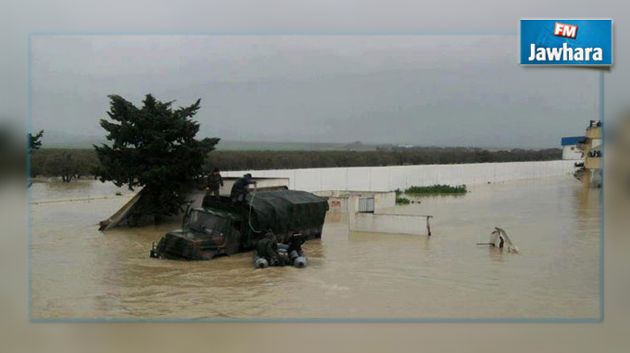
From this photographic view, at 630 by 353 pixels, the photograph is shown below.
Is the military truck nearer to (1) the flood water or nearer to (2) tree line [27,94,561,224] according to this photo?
(1) the flood water

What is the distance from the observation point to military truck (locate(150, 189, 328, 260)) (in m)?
9.03

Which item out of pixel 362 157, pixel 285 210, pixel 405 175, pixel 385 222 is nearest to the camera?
pixel 285 210

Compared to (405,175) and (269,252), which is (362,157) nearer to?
(405,175)

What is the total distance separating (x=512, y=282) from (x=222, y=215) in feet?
13.8

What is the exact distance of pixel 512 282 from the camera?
752 centimetres

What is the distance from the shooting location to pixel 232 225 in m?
9.38

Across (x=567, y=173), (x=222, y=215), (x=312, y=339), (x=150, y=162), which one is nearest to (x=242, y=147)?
(x=222, y=215)

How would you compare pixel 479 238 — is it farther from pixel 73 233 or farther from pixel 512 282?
pixel 73 233

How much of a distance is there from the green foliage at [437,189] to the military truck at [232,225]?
3.47 metres

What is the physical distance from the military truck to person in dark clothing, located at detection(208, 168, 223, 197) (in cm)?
28

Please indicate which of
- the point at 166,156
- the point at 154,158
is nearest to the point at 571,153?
the point at 166,156

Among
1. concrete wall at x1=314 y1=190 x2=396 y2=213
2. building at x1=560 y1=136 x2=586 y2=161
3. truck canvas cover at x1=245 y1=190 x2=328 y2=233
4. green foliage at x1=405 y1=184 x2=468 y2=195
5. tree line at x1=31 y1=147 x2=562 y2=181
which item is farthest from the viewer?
green foliage at x1=405 y1=184 x2=468 y2=195

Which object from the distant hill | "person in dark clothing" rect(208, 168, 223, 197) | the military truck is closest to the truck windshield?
the military truck

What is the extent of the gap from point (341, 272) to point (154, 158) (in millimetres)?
3944
